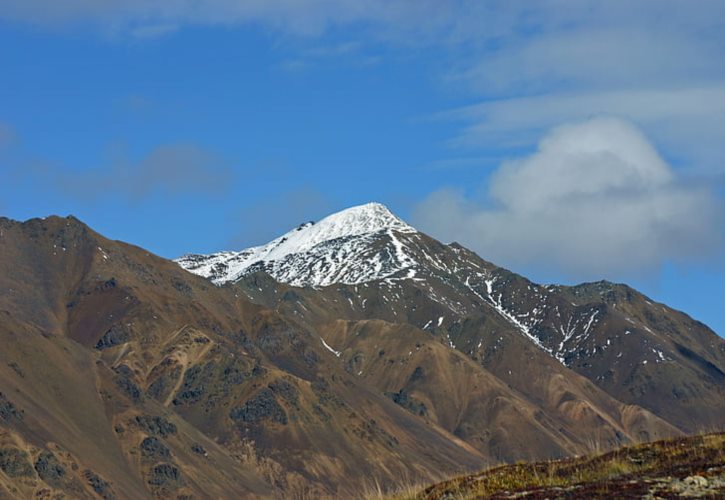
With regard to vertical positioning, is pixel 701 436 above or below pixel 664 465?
above

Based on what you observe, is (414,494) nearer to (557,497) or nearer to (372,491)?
(372,491)

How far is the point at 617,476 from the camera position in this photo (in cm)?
2261

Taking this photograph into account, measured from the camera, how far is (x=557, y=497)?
20.9 m

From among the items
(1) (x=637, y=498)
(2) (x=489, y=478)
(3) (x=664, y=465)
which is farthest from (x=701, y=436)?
(1) (x=637, y=498)

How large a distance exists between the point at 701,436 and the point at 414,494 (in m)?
6.50

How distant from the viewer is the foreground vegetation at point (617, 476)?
67.5 ft

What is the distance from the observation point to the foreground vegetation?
20562 mm

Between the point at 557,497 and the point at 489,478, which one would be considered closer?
the point at 557,497

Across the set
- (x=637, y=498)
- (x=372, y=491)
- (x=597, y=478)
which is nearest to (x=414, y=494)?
(x=372, y=491)

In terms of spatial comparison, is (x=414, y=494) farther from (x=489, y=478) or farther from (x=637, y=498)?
(x=637, y=498)

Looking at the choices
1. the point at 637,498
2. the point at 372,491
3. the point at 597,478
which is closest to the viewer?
the point at 637,498

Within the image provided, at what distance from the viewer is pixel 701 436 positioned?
2592 centimetres

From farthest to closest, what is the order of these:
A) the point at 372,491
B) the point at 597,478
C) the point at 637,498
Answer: the point at 372,491
the point at 597,478
the point at 637,498

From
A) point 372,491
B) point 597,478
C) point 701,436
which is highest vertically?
point 701,436
